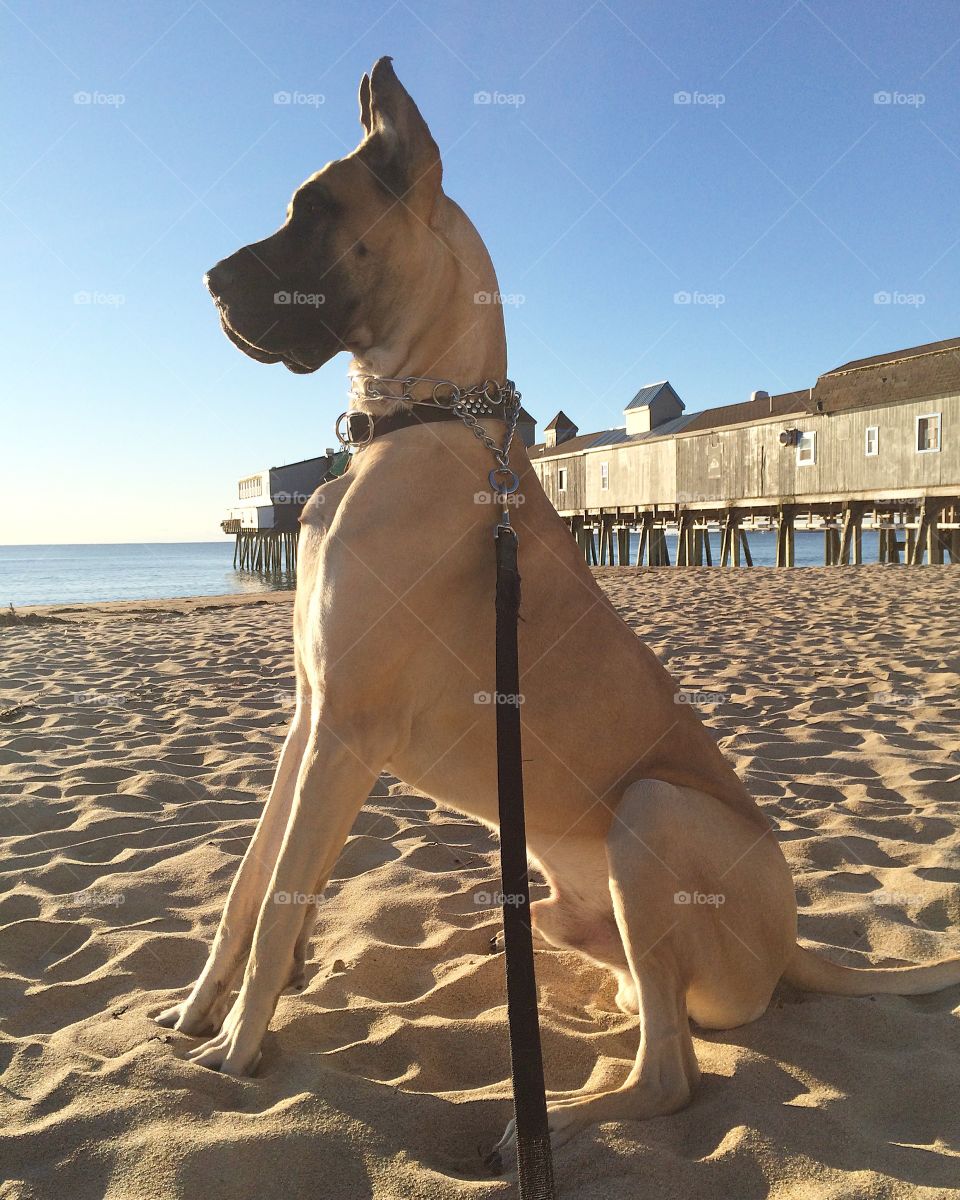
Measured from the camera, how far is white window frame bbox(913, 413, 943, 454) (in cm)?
2188

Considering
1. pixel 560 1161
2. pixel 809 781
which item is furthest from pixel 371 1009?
pixel 809 781

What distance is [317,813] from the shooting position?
70.4 inches

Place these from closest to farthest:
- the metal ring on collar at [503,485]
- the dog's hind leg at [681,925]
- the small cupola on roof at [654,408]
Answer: the dog's hind leg at [681,925] < the metal ring on collar at [503,485] < the small cupola on roof at [654,408]

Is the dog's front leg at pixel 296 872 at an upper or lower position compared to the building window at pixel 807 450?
lower

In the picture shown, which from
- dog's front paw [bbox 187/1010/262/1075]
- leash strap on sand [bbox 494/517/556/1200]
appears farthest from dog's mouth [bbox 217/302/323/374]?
dog's front paw [bbox 187/1010/262/1075]

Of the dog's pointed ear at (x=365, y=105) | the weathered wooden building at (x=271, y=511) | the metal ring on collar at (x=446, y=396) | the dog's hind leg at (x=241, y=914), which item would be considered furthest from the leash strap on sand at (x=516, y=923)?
the weathered wooden building at (x=271, y=511)

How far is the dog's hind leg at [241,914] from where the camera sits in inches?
79.0

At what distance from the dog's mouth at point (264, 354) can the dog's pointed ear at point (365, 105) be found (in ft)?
2.14

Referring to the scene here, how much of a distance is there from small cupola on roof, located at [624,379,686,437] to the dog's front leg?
34006 millimetres

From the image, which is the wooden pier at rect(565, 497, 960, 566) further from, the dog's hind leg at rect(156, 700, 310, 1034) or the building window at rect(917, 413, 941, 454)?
the dog's hind leg at rect(156, 700, 310, 1034)

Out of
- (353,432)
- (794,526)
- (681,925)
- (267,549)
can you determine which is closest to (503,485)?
(353,432)

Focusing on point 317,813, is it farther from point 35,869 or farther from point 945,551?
point 945,551

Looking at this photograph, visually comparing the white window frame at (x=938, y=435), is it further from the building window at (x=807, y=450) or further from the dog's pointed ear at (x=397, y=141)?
the dog's pointed ear at (x=397, y=141)

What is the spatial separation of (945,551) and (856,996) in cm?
2892
